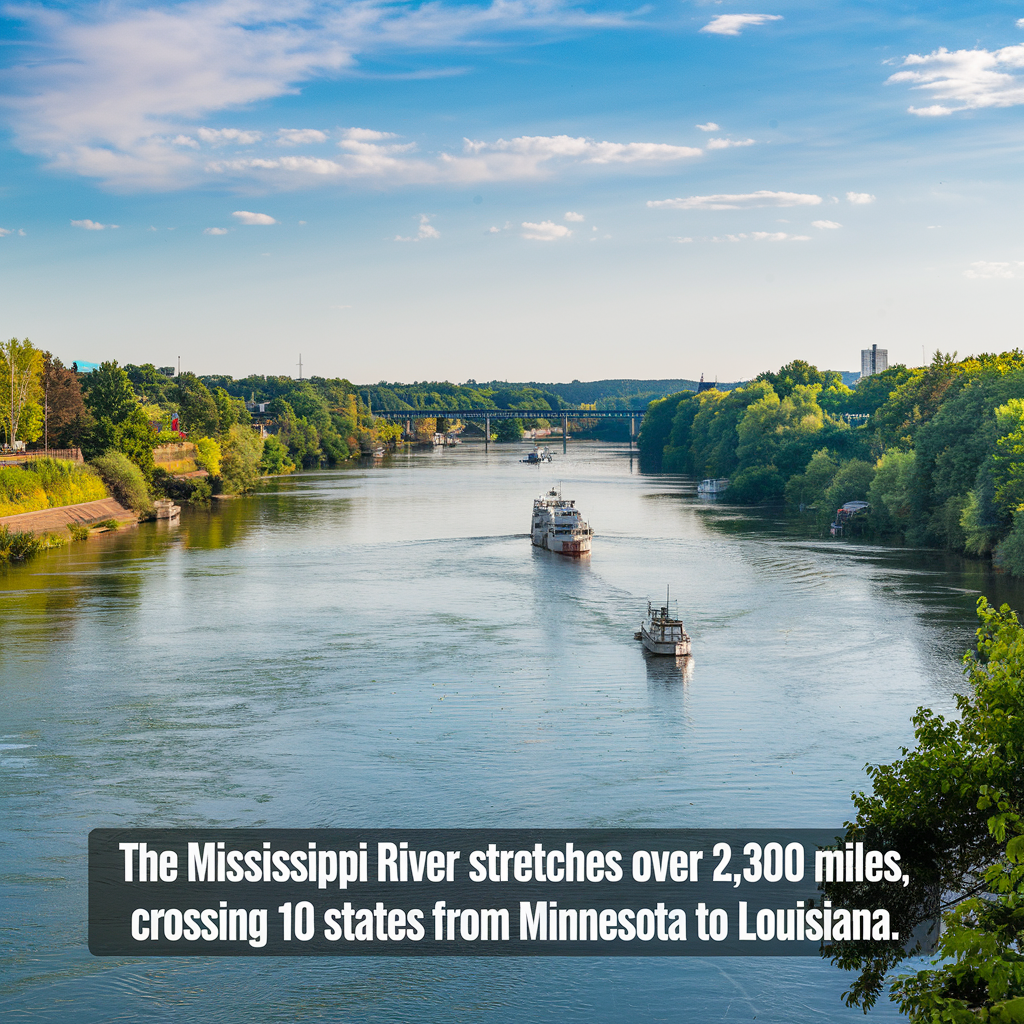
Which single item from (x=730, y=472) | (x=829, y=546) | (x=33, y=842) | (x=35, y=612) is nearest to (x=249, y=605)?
(x=35, y=612)

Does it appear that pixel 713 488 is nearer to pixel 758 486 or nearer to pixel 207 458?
pixel 758 486

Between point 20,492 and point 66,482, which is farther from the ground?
point 66,482

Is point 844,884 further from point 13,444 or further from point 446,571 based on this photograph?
point 13,444

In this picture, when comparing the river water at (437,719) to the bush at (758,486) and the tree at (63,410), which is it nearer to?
the tree at (63,410)

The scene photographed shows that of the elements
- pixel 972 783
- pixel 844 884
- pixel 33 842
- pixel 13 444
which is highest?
pixel 13 444

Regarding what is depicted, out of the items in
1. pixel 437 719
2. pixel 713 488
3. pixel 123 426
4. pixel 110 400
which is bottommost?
pixel 437 719

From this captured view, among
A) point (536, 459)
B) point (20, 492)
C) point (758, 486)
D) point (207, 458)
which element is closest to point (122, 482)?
point (20, 492)
